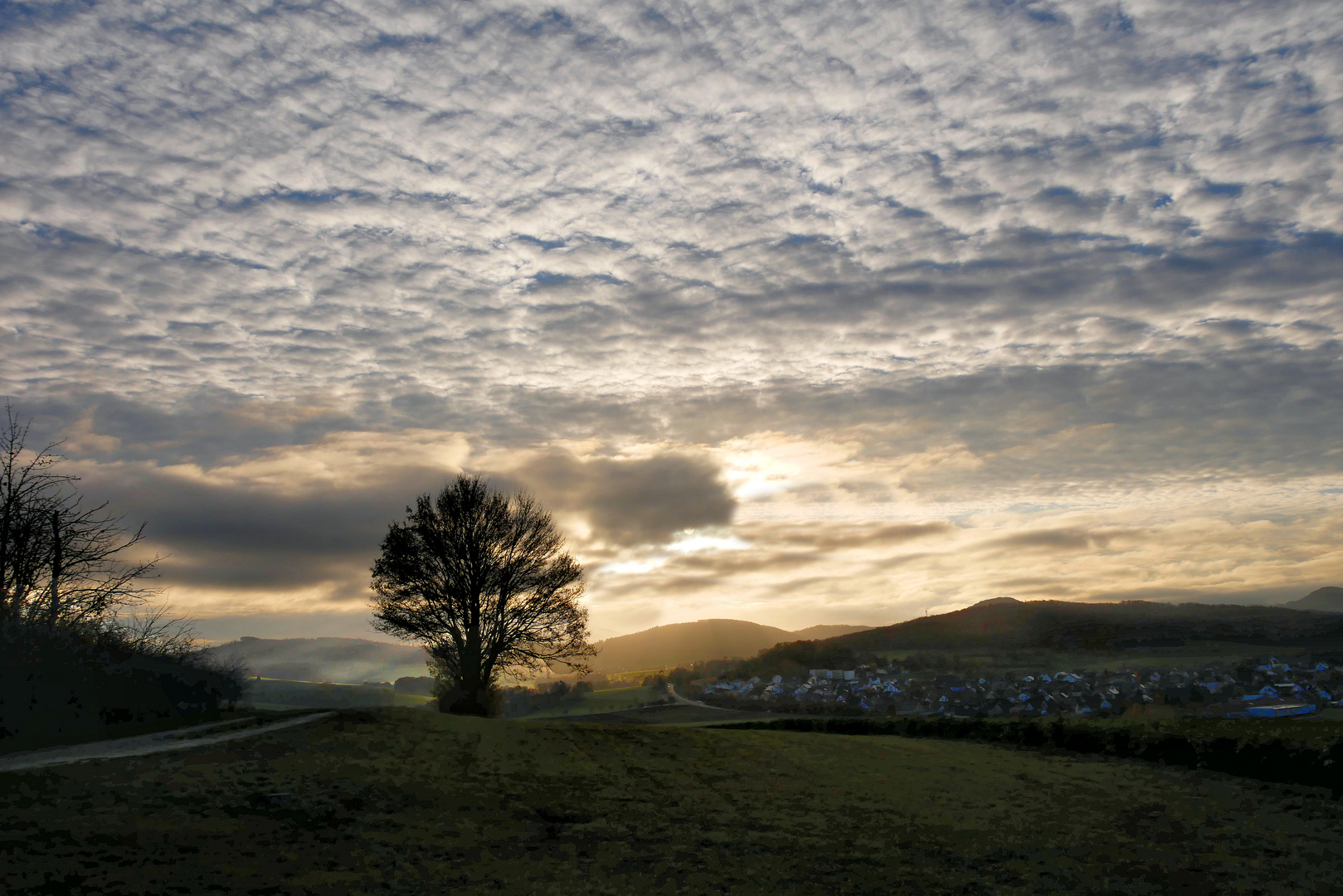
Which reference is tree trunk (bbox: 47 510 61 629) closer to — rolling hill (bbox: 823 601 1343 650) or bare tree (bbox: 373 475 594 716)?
bare tree (bbox: 373 475 594 716)

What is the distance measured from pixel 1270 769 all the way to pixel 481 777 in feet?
55.9

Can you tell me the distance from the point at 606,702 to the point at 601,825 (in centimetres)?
6536

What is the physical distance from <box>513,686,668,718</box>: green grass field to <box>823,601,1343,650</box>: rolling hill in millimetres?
34000

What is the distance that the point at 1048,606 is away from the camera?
101188 millimetres

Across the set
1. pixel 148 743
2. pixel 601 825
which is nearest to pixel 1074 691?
pixel 601 825

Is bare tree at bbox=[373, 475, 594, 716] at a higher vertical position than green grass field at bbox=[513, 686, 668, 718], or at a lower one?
higher

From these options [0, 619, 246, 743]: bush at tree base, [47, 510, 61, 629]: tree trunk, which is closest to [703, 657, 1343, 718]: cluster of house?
[0, 619, 246, 743]: bush at tree base

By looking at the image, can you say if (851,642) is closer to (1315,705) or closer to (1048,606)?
(1048,606)

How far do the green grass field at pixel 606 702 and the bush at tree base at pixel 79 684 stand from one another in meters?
37.1

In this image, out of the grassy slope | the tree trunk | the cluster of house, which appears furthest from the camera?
the cluster of house

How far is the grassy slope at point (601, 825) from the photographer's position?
313 inches

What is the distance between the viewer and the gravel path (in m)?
12.1

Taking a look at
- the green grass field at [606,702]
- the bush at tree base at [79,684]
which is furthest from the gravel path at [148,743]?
the green grass field at [606,702]

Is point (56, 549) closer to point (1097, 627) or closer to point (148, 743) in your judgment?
point (148, 743)
